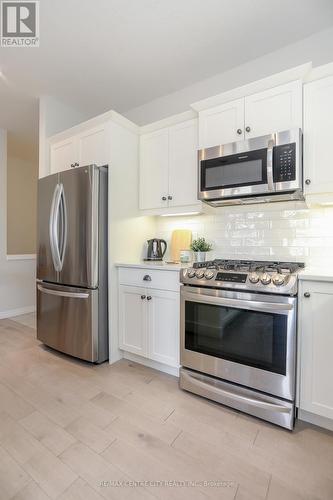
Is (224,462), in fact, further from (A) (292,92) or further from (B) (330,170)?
(A) (292,92)

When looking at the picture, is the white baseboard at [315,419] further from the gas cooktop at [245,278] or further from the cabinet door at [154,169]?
the cabinet door at [154,169]

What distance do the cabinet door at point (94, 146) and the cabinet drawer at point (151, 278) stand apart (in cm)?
105

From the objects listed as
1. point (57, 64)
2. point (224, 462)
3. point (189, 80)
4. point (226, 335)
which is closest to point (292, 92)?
point (189, 80)

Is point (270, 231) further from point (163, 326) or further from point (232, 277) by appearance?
point (163, 326)

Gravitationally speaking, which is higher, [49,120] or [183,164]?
[49,120]

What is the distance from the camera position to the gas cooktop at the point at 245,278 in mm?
1508

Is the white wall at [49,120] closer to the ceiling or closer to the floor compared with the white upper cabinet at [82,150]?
closer to the ceiling

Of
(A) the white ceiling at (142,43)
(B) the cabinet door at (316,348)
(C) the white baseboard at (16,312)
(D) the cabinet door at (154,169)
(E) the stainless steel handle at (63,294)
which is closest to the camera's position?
(B) the cabinet door at (316,348)

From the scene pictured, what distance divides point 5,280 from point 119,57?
3.39 meters

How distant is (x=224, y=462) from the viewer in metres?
1.29

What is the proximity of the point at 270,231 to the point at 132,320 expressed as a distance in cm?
146

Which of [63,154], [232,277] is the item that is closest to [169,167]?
[63,154]

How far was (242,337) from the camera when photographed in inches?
65.8

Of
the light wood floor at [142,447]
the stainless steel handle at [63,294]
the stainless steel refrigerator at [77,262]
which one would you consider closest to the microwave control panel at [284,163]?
the stainless steel refrigerator at [77,262]
